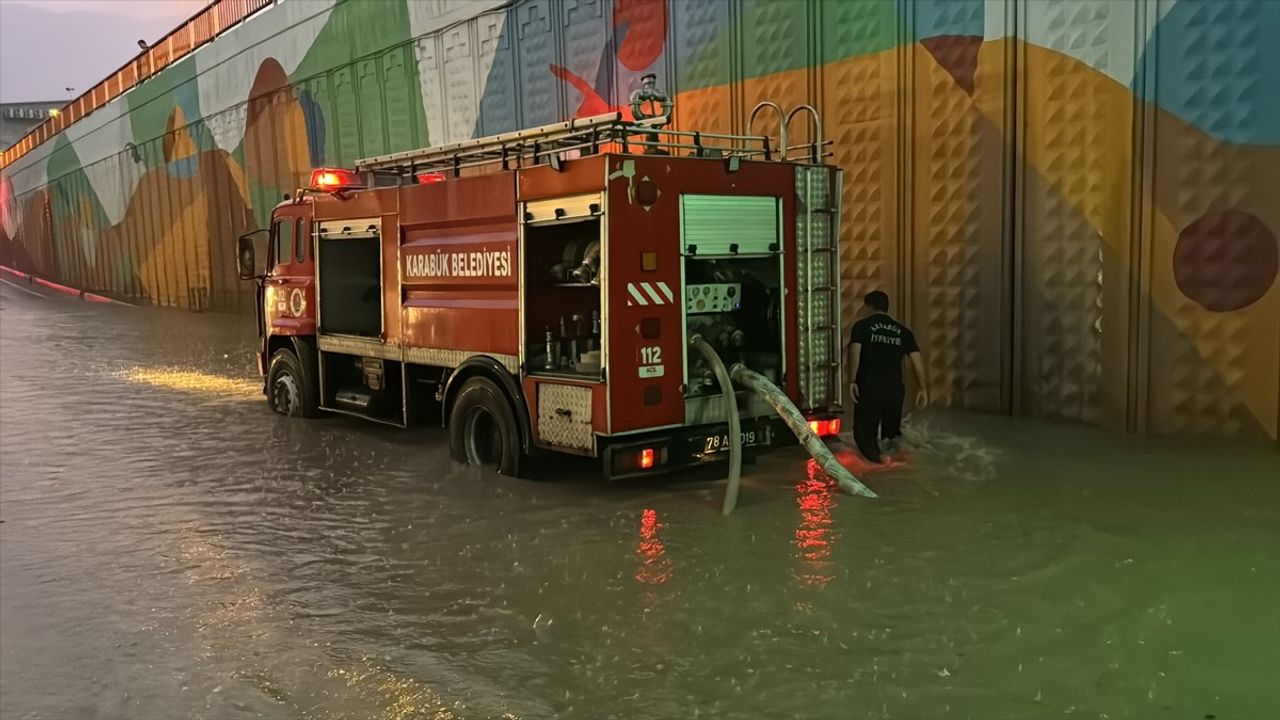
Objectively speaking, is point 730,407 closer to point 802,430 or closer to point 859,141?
point 802,430

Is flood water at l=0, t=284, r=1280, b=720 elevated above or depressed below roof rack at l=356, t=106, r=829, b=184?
below

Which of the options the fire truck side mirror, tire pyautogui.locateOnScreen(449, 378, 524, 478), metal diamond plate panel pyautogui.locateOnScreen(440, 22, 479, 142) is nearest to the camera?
tire pyautogui.locateOnScreen(449, 378, 524, 478)

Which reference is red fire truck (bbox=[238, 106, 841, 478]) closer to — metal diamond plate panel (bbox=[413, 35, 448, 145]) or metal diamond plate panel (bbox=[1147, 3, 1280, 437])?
metal diamond plate panel (bbox=[1147, 3, 1280, 437])

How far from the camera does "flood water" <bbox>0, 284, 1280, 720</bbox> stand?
167 inches

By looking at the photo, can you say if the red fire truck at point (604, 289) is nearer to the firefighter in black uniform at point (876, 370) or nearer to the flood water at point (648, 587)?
the firefighter in black uniform at point (876, 370)

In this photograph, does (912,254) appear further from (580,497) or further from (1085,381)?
(580,497)

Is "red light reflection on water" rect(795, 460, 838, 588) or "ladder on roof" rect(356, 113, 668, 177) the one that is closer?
"red light reflection on water" rect(795, 460, 838, 588)

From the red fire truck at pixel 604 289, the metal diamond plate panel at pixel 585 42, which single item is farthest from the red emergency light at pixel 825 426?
Result: the metal diamond plate panel at pixel 585 42

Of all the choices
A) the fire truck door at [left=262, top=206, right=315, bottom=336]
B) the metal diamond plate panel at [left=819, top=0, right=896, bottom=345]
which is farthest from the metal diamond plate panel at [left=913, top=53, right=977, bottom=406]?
the fire truck door at [left=262, top=206, right=315, bottom=336]

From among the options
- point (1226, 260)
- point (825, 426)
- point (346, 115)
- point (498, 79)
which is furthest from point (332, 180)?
point (346, 115)

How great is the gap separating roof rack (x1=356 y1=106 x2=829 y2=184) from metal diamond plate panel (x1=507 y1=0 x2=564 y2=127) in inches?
239

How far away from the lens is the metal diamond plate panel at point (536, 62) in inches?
626

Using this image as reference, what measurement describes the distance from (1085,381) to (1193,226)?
5.50 ft

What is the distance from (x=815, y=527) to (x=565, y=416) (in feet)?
6.51
